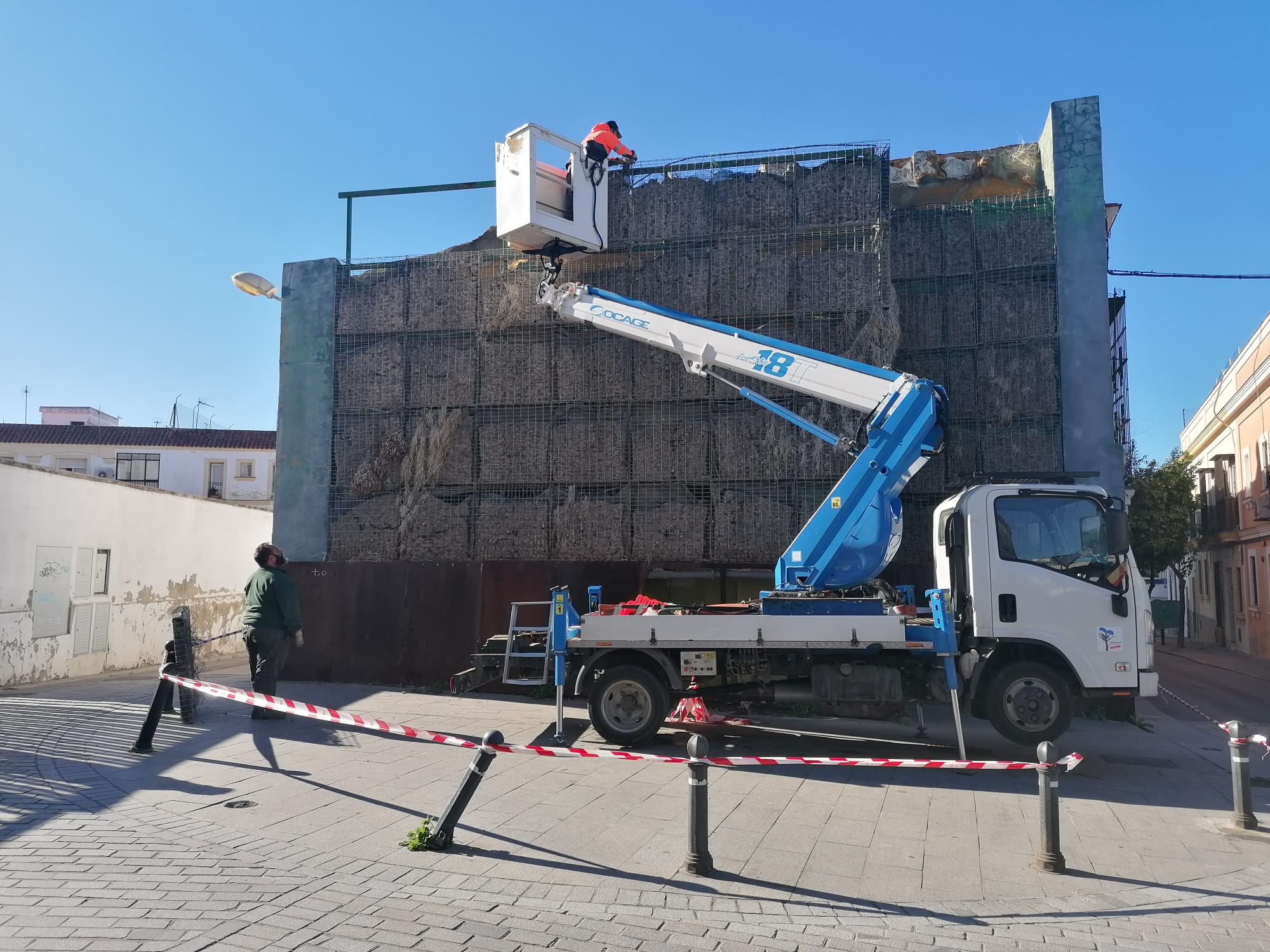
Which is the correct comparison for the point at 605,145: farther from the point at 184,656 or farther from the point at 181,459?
the point at 181,459

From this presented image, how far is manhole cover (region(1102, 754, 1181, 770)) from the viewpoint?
8.88 meters

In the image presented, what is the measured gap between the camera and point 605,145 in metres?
13.6

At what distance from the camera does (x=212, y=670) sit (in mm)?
16844

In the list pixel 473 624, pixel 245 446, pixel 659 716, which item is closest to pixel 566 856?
pixel 659 716

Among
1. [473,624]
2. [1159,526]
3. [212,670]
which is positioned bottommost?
[212,670]

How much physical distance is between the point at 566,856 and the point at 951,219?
11052mm

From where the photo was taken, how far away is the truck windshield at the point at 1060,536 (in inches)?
342

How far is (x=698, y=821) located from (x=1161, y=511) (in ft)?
86.5

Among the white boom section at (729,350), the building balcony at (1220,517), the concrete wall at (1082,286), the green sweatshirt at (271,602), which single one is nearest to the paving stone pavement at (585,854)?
the green sweatshirt at (271,602)

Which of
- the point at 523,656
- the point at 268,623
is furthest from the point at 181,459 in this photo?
the point at 523,656

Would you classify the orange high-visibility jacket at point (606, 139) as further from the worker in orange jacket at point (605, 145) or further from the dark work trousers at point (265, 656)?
the dark work trousers at point (265, 656)

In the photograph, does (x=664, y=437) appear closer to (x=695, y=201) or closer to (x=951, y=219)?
(x=695, y=201)

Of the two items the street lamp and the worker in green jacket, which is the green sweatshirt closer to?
the worker in green jacket

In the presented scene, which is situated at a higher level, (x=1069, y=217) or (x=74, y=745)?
(x=1069, y=217)
